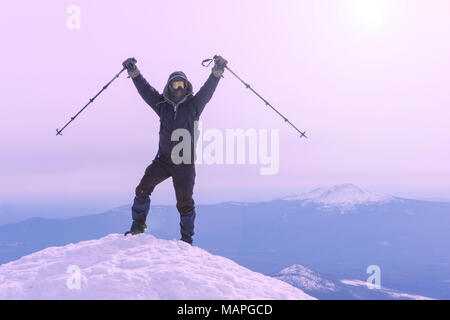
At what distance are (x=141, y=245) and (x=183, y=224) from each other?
0.95 m

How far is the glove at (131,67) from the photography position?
8.16 metres

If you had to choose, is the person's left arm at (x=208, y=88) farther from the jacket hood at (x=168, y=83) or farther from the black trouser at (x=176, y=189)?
the black trouser at (x=176, y=189)

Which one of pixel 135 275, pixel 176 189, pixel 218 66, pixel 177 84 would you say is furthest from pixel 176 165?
pixel 135 275

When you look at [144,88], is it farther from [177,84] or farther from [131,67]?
[177,84]

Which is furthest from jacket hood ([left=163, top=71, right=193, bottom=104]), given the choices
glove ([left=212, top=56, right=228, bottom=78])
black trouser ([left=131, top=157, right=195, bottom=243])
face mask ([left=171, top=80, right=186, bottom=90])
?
black trouser ([left=131, top=157, right=195, bottom=243])

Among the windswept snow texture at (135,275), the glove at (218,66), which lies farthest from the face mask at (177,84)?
the windswept snow texture at (135,275)

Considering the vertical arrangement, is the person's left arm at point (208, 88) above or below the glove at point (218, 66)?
below

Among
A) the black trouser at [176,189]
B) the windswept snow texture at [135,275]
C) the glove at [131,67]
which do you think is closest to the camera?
the windswept snow texture at [135,275]

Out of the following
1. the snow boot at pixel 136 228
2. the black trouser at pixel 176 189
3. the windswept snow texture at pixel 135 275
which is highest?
the black trouser at pixel 176 189

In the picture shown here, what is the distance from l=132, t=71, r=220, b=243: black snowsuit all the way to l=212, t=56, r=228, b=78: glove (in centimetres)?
9

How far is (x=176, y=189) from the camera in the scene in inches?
312

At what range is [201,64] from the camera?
820 centimetres
